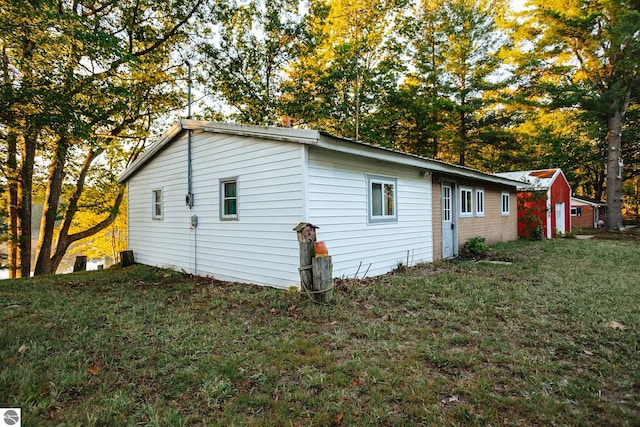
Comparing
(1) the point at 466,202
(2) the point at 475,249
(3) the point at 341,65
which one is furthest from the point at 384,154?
(3) the point at 341,65

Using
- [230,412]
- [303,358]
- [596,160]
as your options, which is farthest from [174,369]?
[596,160]

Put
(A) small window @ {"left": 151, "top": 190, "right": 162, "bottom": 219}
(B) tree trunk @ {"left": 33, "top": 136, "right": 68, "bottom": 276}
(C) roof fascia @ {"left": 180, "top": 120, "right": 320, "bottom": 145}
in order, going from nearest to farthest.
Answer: (C) roof fascia @ {"left": 180, "top": 120, "right": 320, "bottom": 145} < (A) small window @ {"left": 151, "top": 190, "right": 162, "bottom": 219} < (B) tree trunk @ {"left": 33, "top": 136, "right": 68, "bottom": 276}

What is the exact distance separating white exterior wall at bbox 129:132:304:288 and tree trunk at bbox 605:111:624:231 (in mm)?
20676

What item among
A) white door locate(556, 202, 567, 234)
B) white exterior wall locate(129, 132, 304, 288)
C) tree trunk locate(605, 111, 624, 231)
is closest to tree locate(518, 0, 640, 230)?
tree trunk locate(605, 111, 624, 231)

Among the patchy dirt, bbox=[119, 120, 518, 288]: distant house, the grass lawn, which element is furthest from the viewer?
the patchy dirt

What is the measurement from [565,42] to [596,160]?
14.7 m

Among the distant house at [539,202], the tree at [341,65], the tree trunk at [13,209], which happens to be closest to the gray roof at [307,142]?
the tree trunk at [13,209]

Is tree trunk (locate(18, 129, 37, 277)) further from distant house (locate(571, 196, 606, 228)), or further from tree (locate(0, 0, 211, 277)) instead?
distant house (locate(571, 196, 606, 228))

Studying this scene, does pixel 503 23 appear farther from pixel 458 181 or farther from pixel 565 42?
pixel 458 181

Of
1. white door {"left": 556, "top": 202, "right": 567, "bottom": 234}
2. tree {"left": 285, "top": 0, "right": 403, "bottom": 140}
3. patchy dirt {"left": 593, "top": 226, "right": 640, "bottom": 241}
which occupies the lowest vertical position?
patchy dirt {"left": 593, "top": 226, "right": 640, "bottom": 241}

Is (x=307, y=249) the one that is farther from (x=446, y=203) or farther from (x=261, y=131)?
(x=446, y=203)

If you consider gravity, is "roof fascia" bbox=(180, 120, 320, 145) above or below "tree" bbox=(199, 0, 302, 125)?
below

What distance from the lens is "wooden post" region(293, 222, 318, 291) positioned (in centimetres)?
510

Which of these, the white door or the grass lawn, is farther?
the white door
